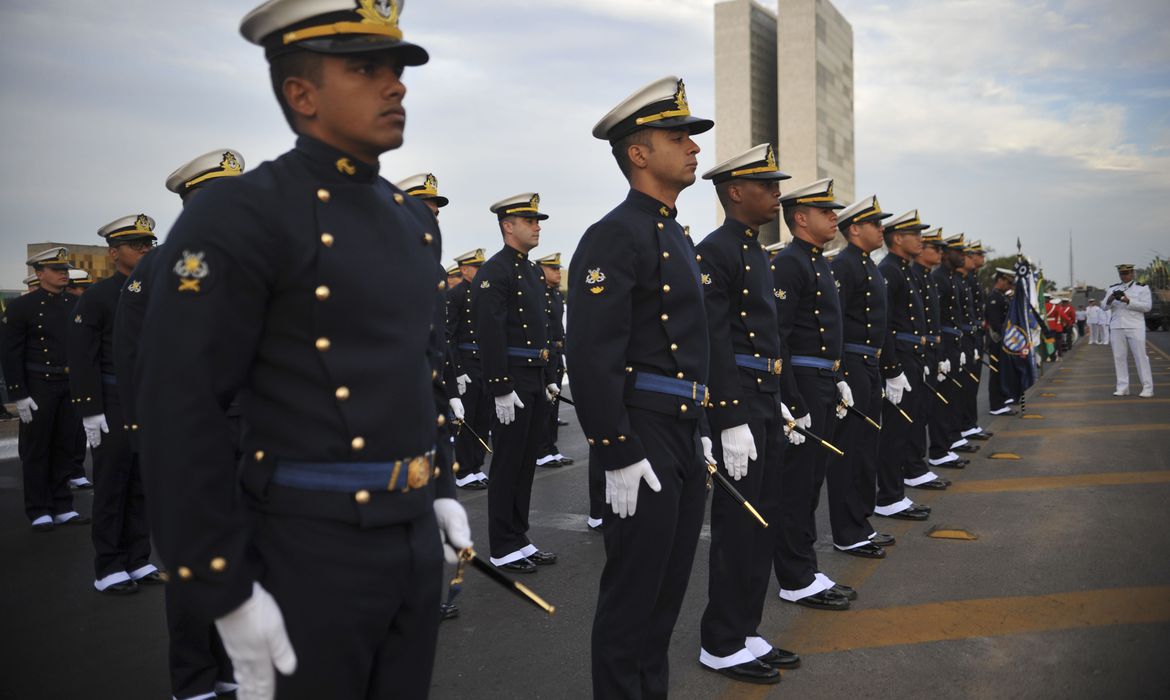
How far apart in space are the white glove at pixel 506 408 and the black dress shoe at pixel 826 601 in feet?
7.87

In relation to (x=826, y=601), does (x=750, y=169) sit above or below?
above

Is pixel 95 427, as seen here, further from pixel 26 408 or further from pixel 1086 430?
pixel 1086 430

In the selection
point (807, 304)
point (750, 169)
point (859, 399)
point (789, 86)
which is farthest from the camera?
point (789, 86)

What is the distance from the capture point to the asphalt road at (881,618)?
153 inches

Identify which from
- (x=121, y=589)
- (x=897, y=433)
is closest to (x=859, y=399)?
(x=897, y=433)

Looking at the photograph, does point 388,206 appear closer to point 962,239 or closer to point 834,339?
point 834,339

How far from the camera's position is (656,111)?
139 inches

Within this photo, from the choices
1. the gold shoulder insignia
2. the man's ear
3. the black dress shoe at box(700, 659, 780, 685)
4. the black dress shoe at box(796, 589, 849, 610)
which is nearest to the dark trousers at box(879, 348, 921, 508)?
the black dress shoe at box(796, 589, 849, 610)

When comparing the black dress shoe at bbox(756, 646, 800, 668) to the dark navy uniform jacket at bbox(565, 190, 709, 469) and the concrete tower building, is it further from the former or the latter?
the concrete tower building

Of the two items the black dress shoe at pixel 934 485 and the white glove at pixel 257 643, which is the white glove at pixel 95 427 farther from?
the black dress shoe at pixel 934 485

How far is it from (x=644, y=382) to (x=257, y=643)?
1.88 meters

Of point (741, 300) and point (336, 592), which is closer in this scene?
point (336, 592)

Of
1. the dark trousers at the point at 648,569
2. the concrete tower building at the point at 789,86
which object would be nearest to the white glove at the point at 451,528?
the dark trousers at the point at 648,569

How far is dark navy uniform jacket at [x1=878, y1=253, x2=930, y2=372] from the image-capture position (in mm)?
7406
